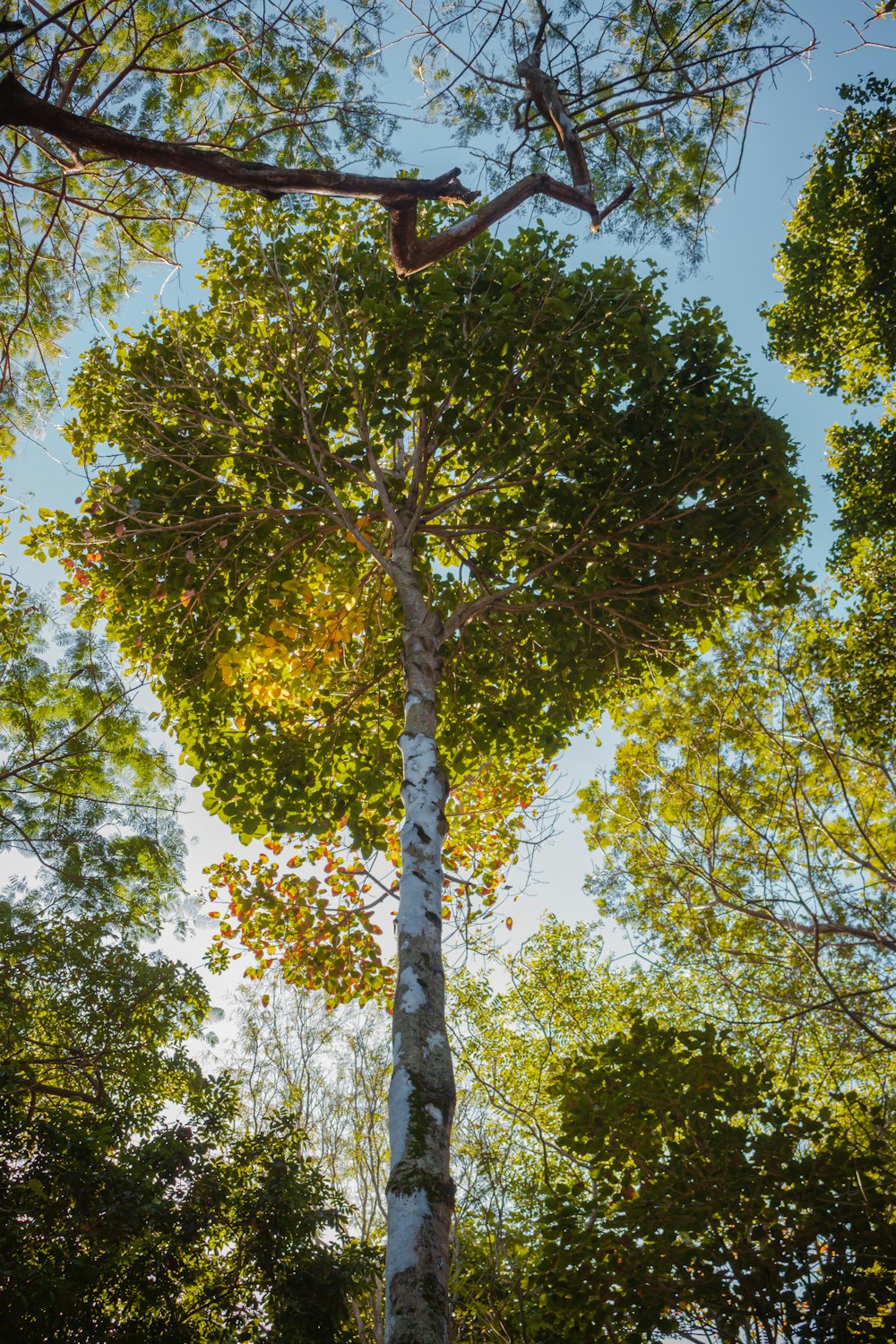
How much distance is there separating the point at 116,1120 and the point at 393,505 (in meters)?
6.58

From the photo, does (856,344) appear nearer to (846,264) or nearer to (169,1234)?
(846,264)

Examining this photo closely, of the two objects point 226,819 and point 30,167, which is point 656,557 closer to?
point 226,819

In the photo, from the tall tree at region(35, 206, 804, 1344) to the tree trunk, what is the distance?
1.54 feet

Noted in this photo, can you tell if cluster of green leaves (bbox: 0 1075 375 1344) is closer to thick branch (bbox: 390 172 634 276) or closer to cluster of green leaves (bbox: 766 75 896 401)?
thick branch (bbox: 390 172 634 276)

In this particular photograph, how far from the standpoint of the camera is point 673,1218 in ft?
15.2

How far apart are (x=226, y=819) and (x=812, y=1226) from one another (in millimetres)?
5243

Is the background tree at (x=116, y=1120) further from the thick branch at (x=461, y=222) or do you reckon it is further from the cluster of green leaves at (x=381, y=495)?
the thick branch at (x=461, y=222)

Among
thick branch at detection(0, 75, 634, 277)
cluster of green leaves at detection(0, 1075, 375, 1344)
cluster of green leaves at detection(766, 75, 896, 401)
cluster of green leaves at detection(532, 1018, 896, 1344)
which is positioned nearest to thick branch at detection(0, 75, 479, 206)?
thick branch at detection(0, 75, 634, 277)

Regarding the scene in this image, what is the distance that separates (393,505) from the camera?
7.80 metres

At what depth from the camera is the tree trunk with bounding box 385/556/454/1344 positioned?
3467mm

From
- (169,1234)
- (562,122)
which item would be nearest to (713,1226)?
(169,1234)

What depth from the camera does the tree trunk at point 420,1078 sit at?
347cm

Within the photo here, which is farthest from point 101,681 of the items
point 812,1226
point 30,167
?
point 812,1226

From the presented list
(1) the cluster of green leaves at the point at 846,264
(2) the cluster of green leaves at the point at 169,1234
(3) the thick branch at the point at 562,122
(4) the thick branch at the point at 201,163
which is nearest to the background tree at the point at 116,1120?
(2) the cluster of green leaves at the point at 169,1234
